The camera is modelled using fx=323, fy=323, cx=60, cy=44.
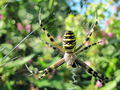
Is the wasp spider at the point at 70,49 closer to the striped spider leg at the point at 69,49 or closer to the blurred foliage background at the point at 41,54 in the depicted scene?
the striped spider leg at the point at 69,49

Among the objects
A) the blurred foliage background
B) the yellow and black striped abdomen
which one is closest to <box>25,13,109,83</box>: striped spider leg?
the yellow and black striped abdomen

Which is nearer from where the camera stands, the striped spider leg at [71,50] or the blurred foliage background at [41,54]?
the striped spider leg at [71,50]

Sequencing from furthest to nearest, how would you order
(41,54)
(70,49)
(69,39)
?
1. (41,54)
2. (70,49)
3. (69,39)

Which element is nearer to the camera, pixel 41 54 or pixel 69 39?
pixel 69 39

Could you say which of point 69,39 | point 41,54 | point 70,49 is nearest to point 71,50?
point 70,49

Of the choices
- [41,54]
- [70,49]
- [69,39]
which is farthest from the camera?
[41,54]

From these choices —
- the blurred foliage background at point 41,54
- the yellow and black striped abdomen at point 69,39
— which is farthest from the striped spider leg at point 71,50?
the blurred foliage background at point 41,54

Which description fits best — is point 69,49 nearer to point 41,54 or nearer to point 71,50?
point 71,50

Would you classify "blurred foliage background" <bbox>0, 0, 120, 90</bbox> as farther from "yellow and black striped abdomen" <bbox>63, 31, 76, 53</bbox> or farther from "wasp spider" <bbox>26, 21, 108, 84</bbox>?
"yellow and black striped abdomen" <bbox>63, 31, 76, 53</bbox>

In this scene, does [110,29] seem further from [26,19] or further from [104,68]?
[26,19]

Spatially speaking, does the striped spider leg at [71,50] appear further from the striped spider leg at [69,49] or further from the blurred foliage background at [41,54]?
the blurred foliage background at [41,54]

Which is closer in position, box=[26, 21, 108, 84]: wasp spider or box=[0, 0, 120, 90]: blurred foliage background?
box=[26, 21, 108, 84]: wasp spider
